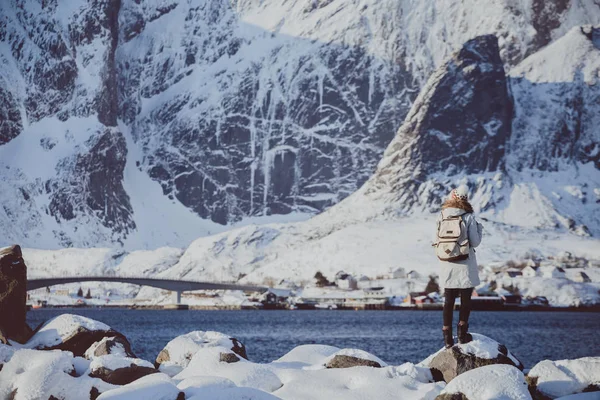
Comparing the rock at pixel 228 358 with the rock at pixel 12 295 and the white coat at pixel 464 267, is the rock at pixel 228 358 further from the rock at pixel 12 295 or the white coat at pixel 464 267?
the rock at pixel 12 295

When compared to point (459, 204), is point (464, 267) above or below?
below

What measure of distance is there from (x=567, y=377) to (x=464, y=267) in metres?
2.92

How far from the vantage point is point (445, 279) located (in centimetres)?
2300

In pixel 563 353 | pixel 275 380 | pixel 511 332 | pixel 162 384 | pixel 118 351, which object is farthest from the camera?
pixel 511 332

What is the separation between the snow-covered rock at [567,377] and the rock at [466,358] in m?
0.81

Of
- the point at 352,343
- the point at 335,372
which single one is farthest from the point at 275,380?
the point at 352,343

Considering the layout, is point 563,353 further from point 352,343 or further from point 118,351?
point 118,351

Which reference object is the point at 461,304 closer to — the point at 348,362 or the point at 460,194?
the point at 460,194

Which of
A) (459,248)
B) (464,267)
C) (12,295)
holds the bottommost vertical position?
(12,295)

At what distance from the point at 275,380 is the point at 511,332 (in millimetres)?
82541

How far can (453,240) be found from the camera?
74.6 ft

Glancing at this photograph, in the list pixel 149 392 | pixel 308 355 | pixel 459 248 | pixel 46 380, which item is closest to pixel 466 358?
pixel 459 248

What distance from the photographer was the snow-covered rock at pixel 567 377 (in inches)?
864

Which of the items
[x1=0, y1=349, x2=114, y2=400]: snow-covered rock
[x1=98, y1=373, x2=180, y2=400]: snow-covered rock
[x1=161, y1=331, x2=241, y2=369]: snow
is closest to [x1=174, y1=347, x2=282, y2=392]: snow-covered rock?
[x1=161, y1=331, x2=241, y2=369]: snow
